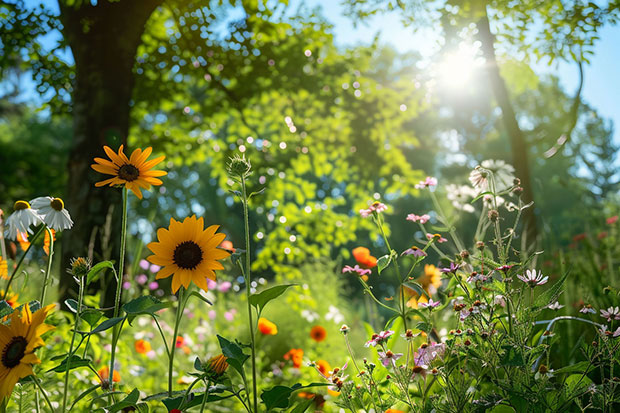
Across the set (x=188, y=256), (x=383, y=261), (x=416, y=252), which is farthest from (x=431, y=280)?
(x=188, y=256)

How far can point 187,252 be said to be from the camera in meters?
1.27

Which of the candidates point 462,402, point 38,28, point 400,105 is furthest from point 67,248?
point 400,105

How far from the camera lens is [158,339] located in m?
4.07

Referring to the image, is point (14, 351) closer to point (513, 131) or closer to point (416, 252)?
point (416, 252)

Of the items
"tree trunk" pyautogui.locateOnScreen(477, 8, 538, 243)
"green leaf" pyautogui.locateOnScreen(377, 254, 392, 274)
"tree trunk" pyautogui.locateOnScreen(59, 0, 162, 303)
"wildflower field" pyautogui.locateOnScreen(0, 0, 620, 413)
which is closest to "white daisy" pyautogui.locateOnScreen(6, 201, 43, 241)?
"wildflower field" pyautogui.locateOnScreen(0, 0, 620, 413)

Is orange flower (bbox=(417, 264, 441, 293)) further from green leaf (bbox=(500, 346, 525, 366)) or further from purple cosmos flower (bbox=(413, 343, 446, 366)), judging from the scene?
green leaf (bbox=(500, 346, 525, 366))

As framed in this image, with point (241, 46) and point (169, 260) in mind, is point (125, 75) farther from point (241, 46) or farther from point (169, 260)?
point (169, 260)

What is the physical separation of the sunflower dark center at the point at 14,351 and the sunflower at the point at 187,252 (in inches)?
13.4

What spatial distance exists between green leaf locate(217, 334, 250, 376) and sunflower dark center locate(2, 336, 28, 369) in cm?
44

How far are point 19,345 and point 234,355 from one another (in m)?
0.50

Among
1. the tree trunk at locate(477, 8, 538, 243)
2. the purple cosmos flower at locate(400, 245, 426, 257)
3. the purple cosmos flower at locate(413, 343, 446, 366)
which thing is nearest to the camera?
the purple cosmos flower at locate(413, 343, 446, 366)

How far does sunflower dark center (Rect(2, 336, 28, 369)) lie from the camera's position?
41.5 inches

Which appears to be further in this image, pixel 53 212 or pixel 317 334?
pixel 317 334

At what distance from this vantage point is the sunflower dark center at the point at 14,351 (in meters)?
1.05
